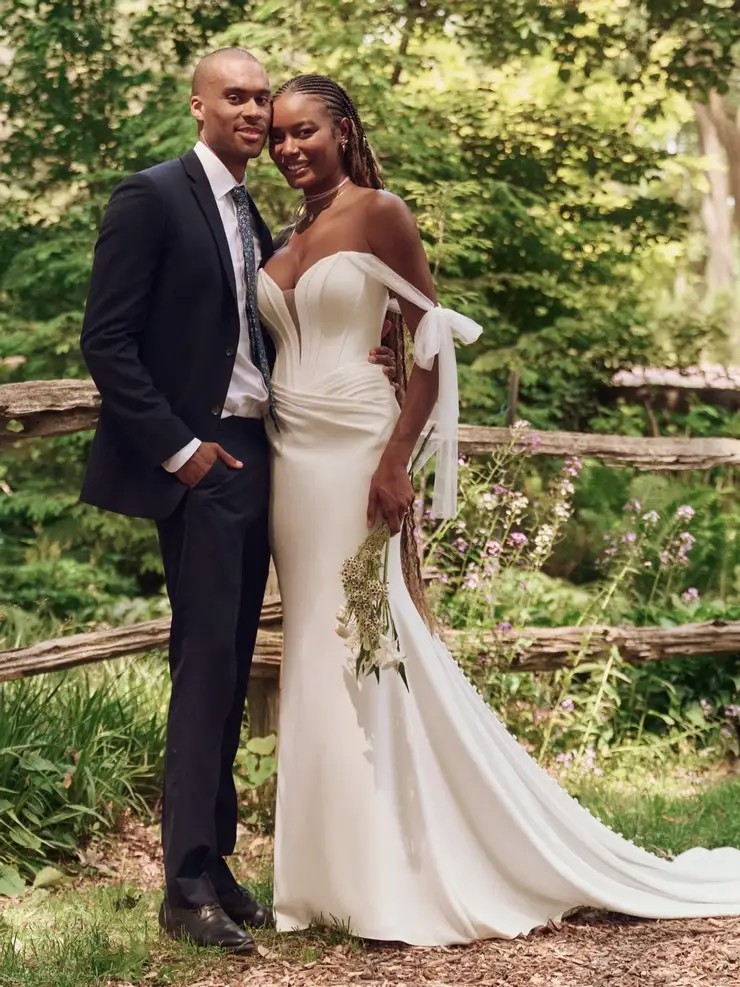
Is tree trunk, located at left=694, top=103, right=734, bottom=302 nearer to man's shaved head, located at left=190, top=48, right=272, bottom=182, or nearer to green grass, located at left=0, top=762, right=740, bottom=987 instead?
green grass, located at left=0, top=762, right=740, bottom=987

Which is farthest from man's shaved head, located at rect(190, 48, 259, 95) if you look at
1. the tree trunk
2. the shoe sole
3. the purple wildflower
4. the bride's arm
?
the tree trunk

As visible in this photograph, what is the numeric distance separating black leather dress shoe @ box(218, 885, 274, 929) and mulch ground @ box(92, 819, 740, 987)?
22 centimetres

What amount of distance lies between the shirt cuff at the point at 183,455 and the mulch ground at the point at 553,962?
1.31 meters

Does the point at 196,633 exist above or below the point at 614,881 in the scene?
above

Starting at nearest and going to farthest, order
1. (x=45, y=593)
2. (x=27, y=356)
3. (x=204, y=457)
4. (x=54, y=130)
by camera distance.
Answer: (x=204, y=457)
(x=45, y=593)
(x=27, y=356)
(x=54, y=130)

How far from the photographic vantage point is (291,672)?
3660mm

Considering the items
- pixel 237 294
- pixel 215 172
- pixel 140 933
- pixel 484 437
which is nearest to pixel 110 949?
pixel 140 933

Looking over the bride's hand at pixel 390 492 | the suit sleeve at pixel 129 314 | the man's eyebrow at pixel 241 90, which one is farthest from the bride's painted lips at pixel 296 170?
the bride's hand at pixel 390 492

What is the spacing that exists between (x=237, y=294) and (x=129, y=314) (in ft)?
1.04

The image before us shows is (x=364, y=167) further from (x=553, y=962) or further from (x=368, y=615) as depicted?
(x=553, y=962)

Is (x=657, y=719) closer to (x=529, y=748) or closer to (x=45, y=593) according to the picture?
(x=529, y=748)

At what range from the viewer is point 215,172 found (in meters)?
3.51

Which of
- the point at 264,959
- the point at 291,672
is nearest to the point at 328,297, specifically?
the point at 291,672

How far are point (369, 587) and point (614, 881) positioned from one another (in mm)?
1173
